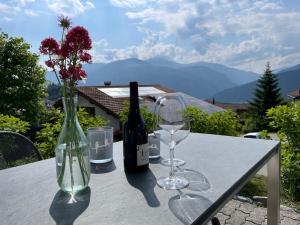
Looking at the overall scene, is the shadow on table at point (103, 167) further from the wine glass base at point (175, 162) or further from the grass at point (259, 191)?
the grass at point (259, 191)

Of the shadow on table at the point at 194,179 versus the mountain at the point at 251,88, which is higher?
the mountain at the point at 251,88

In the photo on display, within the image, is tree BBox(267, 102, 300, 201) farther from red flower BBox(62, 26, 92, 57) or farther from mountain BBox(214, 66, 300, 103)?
mountain BBox(214, 66, 300, 103)

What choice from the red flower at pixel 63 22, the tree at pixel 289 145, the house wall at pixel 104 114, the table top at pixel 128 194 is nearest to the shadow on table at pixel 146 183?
the table top at pixel 128 194

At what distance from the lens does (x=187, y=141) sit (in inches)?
61.8

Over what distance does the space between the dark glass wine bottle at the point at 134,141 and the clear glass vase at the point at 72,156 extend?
0.65 feet

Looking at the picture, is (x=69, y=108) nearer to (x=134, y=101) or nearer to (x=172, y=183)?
(x=134, y=101)

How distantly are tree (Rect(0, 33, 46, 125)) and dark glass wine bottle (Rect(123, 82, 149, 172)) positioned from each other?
30.3 feet

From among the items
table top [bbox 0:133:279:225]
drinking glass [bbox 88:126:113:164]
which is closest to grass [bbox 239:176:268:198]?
table top [bbox 0:133:279:225]

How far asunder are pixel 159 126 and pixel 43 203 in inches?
16.8

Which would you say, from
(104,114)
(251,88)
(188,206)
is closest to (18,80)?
(104,114)

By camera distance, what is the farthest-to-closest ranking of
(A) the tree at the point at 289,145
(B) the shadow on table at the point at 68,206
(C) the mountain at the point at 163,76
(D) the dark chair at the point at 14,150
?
(C) the mountain at the point at 163,76, (A) the tree at the point at 289,145, (D) the dark chair at the point at 14,150, (B) the shadow on table at the point at 68,206

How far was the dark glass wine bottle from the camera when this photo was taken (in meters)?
1.04

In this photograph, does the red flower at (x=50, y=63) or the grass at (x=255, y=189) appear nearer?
the red flower at (x=50, y=63)

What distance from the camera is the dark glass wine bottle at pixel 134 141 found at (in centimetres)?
104
